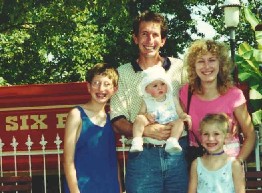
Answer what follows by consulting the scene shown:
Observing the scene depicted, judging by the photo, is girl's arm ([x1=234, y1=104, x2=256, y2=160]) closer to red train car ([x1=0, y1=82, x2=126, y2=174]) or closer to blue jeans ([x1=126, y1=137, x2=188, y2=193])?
blue jeans ([x1=126, y1=137, x2=188, y2=193])

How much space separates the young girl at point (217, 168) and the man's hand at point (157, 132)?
0.87 feet

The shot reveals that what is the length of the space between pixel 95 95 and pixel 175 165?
0.75 m

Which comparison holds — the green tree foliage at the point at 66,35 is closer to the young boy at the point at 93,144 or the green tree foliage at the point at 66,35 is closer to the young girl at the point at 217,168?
the young boy at the point at 93,144

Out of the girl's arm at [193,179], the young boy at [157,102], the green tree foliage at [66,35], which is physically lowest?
the girl's arm at [193,179]

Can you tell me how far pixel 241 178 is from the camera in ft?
10.7

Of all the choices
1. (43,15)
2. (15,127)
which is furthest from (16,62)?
(15,127)

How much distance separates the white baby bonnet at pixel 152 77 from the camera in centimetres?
349

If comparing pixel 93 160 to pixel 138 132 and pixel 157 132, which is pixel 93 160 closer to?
pixel 138 132

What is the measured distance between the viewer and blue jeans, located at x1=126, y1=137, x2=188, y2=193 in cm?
332

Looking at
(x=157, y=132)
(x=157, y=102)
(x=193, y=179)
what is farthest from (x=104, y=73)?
(x=193, y=179)

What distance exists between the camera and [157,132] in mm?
3436

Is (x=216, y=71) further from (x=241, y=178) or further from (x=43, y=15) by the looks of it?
(x=43, y=15)

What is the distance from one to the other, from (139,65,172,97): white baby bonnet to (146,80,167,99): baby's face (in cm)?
3

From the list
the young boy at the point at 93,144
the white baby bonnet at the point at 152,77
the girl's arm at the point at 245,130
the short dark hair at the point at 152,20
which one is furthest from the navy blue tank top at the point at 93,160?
the girl's arm at the point at 245,130
